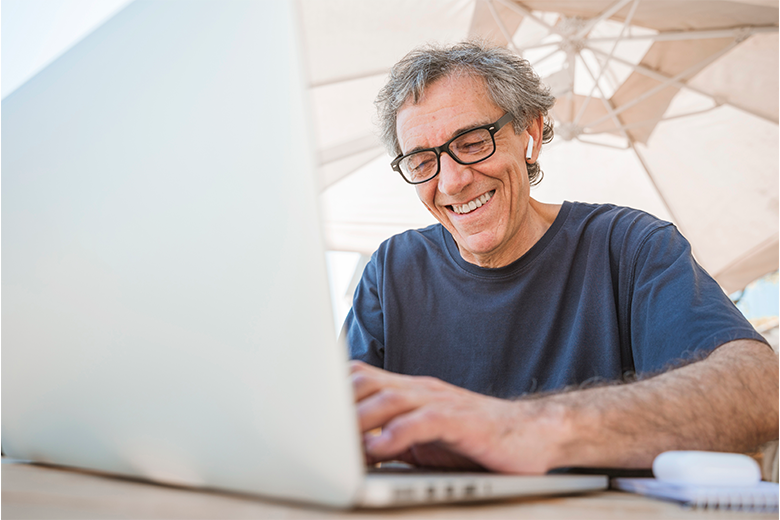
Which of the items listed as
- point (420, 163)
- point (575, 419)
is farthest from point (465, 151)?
point (575, 419)

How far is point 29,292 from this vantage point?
0.52m

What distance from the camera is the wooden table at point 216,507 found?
1.05ft

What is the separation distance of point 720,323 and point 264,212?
74 cm

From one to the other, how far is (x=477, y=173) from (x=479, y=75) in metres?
0.25

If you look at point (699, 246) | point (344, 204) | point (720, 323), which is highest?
point (344, 204)

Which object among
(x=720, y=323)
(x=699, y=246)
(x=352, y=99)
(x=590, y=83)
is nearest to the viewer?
(x=720, y=323)

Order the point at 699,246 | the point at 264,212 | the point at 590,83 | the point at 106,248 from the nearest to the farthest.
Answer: the point at 264,212 → the point at 106,248 → the point at 590,83 → the point at 699,246

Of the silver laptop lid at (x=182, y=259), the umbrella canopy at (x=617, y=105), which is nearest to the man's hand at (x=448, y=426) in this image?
the silver laptop lid at (x=182, y=259)

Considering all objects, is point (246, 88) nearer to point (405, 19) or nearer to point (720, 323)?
point (720, 323)

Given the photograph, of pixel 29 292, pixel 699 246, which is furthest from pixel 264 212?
pixel 699 246

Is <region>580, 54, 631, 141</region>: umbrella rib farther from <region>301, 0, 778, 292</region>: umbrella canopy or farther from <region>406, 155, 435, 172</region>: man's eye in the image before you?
<region>406, 155, 435, 172</region>: man's eye

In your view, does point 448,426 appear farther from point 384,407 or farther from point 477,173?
point 477,173

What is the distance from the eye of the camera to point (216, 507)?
35 centimetres

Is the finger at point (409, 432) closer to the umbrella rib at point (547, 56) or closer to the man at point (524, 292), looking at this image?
the man at point (524, 292)
